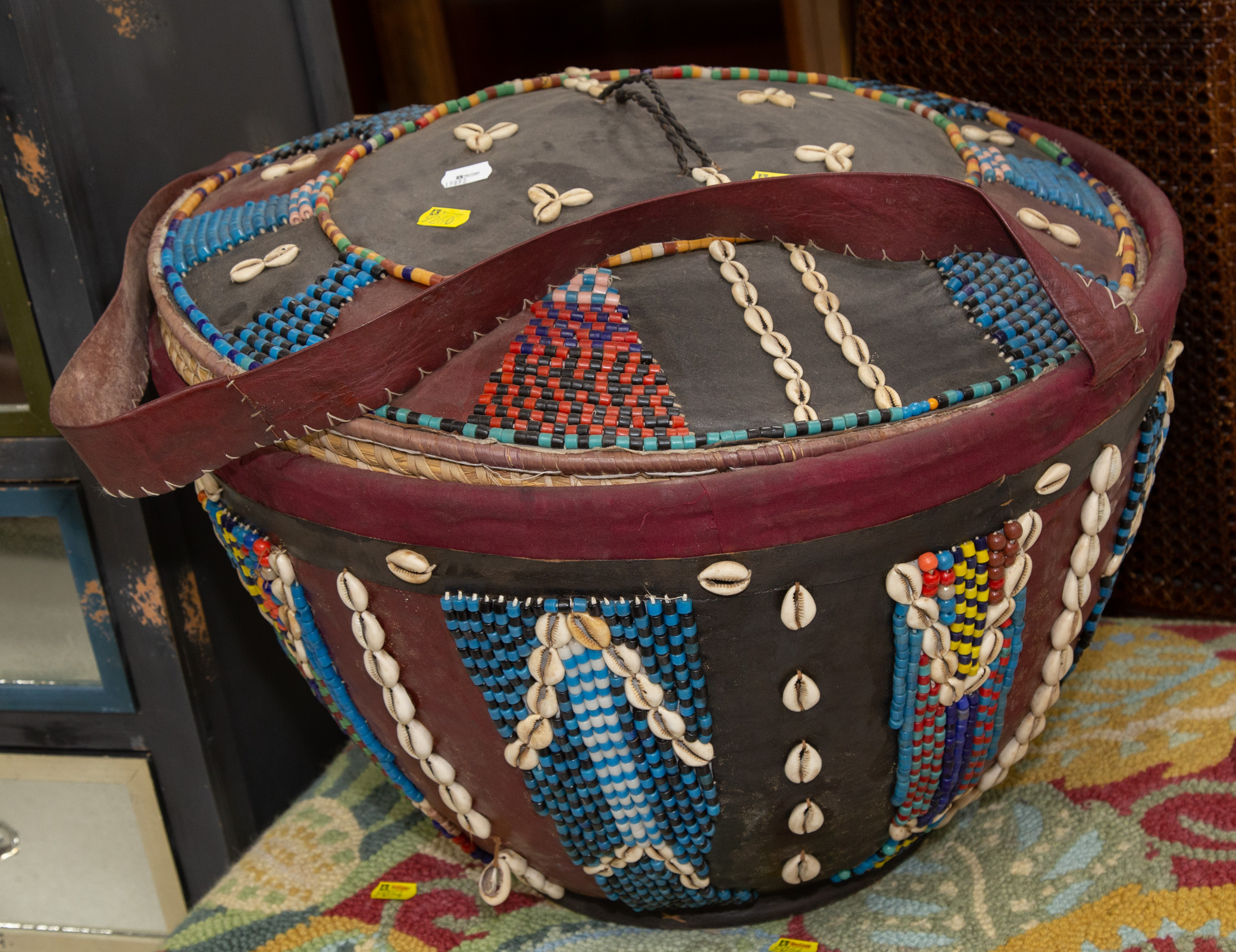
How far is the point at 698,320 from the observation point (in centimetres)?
80

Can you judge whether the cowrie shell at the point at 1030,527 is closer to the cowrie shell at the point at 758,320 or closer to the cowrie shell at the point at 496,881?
the cowrie shell at the point at 758,320

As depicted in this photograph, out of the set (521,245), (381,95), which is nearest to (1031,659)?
(521,245)

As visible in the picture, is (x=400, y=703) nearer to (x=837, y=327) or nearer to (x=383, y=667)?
(x=383, y=667)

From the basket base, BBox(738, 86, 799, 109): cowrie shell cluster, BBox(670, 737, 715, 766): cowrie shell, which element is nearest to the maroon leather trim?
BBox(738, 86, 799, 109): cowrie shell cluster

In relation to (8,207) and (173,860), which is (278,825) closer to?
(173,860)

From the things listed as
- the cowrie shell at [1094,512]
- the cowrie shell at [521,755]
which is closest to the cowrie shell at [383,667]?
the cowrie shell at [521,755]

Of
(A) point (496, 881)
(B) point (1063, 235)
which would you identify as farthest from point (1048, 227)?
(A) point (496, 881)

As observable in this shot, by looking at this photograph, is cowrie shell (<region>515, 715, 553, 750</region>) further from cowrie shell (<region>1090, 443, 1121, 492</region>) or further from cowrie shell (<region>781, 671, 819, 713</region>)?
cowrie shell (<region>1090, 443, 1121, 492</region>)

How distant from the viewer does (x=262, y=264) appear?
0.92 meters

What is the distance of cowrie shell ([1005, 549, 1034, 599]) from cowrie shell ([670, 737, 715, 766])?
0.25 m

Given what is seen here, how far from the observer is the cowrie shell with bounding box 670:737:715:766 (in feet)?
2.69

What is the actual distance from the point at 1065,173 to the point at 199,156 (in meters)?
0.92

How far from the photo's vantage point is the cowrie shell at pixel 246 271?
0.92 meters

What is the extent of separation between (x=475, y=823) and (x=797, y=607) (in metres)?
0.39
